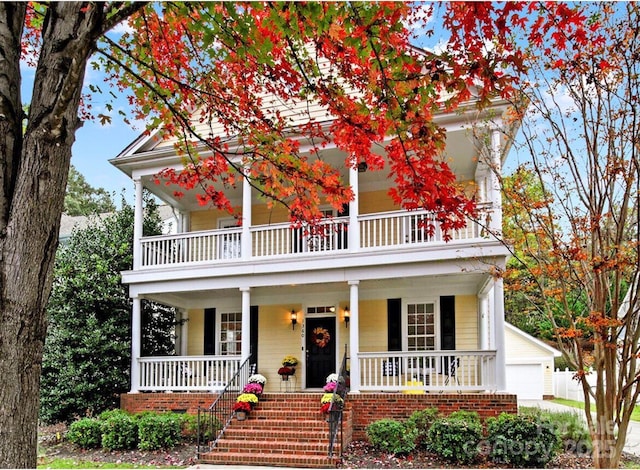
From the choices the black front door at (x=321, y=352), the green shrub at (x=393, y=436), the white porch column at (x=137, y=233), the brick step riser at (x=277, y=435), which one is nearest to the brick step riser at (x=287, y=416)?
the brick step riser at (x=277, y=435)

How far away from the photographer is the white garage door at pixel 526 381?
25.6 m

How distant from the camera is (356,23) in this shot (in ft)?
15.5

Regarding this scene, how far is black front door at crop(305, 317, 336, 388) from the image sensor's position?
14828mm

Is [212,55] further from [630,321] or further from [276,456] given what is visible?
[276,456]

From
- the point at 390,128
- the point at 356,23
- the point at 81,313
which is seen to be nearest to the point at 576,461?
the point at 390,128

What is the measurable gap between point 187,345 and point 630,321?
12729mm

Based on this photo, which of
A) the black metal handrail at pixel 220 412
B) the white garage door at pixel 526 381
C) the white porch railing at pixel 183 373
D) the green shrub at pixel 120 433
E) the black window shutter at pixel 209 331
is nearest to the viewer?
the black metal handrail at pixel 220 412

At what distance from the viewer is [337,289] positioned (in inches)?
585

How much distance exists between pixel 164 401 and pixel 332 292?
15.7 ft

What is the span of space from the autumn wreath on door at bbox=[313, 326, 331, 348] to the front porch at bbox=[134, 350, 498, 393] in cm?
117

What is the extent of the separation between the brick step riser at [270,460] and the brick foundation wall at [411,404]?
1.94 meters

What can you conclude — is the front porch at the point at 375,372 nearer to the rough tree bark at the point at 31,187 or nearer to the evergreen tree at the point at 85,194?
the rough tree bark at the point at 31,187

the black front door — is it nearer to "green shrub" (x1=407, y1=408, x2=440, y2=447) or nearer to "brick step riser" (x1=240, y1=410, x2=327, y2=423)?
"brick step riser" (x1=240, y1=410, x2=327, y2=423)

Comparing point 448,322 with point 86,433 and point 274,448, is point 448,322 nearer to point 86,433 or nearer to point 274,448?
point 274,448
